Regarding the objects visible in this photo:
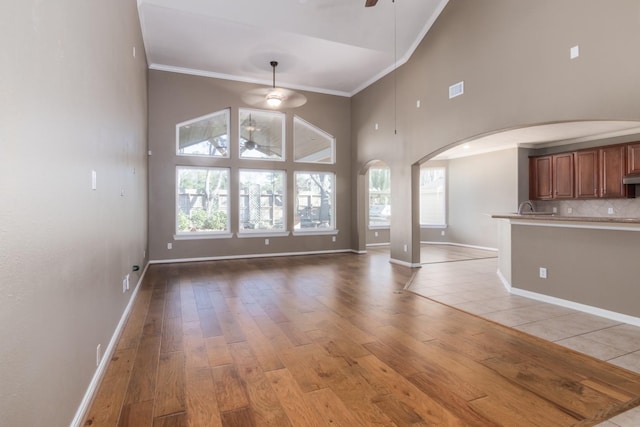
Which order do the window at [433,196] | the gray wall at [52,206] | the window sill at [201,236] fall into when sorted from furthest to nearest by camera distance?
the window at [433,196] < the window sill at [201,236] < the gray wall at [52,206]

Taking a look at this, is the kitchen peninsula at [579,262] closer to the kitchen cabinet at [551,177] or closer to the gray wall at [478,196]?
the gray wall at [478,196]

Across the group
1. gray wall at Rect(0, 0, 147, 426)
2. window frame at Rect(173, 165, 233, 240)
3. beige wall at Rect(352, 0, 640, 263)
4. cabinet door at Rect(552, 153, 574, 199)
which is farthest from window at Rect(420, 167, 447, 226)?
gray wall at Rect(0, 0, 147, 426)

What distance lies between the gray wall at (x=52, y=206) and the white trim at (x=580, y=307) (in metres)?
4.67

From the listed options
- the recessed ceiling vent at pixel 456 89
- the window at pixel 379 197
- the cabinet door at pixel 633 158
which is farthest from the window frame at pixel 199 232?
the cabinet door at pixel 633 158

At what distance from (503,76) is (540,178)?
4711 millimetres

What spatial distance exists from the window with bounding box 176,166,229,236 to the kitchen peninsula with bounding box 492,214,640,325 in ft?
18.0

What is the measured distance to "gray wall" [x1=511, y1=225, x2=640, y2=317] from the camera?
11.3ft

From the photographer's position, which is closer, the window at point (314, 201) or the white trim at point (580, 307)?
the white trim at point (580, 307)

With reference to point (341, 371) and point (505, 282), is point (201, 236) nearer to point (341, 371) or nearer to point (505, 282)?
point (341, 371)

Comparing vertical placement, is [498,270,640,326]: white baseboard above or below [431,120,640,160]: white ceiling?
below

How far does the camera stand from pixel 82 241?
187 cm

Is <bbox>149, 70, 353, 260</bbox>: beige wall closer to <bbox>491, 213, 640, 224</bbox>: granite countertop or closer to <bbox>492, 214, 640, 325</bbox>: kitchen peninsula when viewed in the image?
<bbox>492, 214, 640, 325</bbox>: kitchen peninsula

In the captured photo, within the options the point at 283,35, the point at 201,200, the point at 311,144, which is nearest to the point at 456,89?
the point at 283,35

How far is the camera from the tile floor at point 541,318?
8.83 ft
